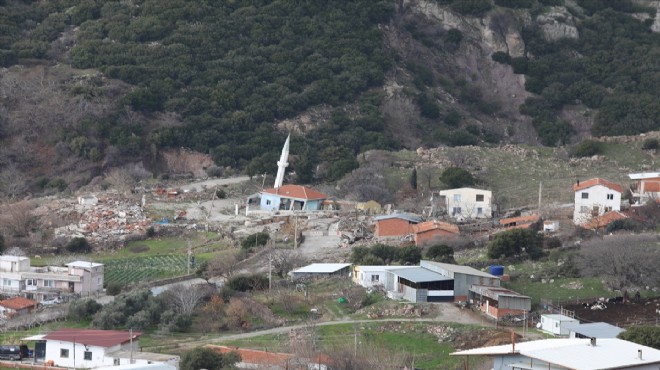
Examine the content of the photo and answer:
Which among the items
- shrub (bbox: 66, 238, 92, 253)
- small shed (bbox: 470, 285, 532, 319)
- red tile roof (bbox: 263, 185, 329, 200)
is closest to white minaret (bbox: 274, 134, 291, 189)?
red tile roof (bbox: 263, 185, 329, 200)

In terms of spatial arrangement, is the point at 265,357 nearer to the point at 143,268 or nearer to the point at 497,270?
the point at 497,270

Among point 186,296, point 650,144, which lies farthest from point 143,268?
point 650,144

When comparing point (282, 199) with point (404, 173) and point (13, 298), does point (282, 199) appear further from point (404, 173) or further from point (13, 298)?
point (13, 298)

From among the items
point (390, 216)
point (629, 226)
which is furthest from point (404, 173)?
point (629, 226)

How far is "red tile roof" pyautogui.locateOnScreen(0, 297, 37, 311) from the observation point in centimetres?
5966

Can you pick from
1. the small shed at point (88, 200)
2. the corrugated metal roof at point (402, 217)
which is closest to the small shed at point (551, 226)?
the corrugated metal roof at point (402, 217)

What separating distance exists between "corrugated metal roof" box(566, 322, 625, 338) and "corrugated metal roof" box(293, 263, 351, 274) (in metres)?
10.9

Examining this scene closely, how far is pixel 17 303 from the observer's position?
197 ft

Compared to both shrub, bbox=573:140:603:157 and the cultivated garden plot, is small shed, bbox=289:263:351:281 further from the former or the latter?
shrub, bbox=573:140:603:157

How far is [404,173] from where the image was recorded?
3182 inches

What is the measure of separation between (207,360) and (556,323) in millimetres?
9336

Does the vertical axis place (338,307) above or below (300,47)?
below

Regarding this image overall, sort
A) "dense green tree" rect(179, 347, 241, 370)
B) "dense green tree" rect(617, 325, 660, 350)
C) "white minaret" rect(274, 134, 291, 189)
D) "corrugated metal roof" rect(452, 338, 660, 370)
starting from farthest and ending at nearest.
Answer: "white minaret" rect(274, 134, 291, 189) < "dense green tree" rect(179, 347, 241, 370) < "dense green tree" rect(617, 325, 660, 350) < "corrugated metal roof" rect(452, 338, 660, 370)

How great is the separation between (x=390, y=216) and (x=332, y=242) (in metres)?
2.19
